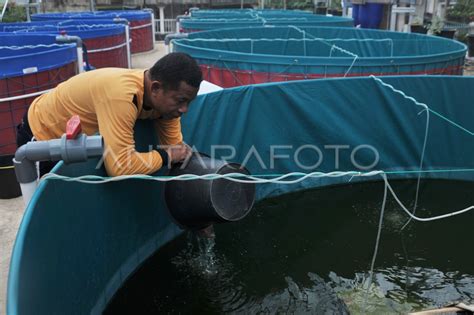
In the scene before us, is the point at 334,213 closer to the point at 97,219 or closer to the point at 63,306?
the point at 97,219

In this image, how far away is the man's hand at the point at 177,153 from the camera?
299 centimetres

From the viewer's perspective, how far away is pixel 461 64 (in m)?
6.67

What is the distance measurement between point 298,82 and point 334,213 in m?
1.42

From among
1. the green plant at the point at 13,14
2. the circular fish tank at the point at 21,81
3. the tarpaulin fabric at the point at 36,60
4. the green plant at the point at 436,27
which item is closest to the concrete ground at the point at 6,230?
the circular fish tank at the point at 21,81

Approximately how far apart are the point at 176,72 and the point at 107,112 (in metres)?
0.44

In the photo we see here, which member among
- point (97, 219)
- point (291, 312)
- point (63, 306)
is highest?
point (97, 219)

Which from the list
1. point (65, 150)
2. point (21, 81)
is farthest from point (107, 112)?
point (21, 81)

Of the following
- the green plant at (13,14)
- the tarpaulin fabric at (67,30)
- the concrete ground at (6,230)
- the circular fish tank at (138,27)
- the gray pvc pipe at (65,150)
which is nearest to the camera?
the gray pvc pipe at (65,150)

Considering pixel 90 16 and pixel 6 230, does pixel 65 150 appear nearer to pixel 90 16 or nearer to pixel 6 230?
pixel 6 230

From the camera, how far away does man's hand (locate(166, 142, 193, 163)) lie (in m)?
2.99

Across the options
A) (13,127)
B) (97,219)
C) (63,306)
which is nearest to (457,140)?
(97,219)

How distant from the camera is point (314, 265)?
3893mm

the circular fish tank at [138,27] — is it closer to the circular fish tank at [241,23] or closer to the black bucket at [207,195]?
the circular fish tank at [241,23]

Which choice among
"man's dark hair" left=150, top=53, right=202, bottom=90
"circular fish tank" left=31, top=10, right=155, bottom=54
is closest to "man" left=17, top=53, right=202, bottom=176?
"man's dark hair" left=150, top=53, right=202, bottom=90
